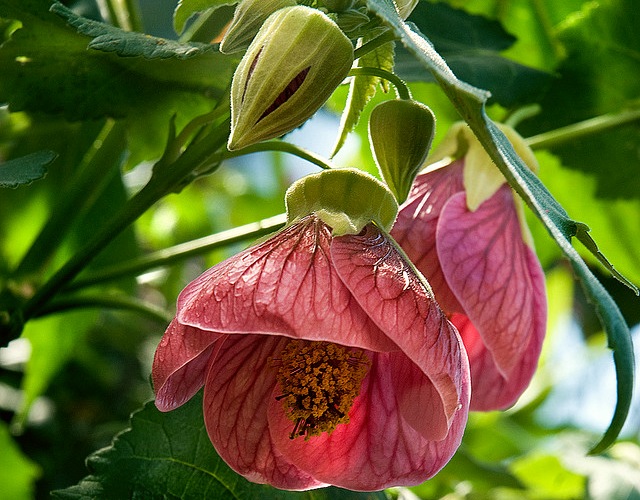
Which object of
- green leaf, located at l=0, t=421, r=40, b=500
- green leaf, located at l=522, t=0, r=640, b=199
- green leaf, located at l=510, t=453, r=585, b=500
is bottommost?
green leaf, located at l=510, t=453, r=585, b=500

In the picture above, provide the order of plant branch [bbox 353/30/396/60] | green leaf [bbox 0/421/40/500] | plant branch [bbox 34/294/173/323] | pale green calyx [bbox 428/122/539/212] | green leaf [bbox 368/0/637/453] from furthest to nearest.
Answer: green leaf [bbox 0/421/40/500]
plant branch [bbox 34/294/173/323]
pale green calyx [bbox 428/122/539/212]
plant branch [bbox 353/30/396/60]
green leaf [bbox 368/0/637/453]

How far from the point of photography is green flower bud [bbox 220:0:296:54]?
18.1 inches

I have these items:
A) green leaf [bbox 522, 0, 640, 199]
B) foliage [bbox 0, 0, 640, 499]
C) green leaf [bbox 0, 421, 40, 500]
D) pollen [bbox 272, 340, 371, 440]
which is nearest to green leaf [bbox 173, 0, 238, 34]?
foliage [bbox 0, 0, 640, 499]

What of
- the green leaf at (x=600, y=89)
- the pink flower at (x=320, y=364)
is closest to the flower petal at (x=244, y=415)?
the pink flower at (x=320, y=364)

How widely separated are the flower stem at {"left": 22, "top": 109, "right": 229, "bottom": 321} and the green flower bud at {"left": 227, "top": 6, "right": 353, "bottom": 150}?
0.23 feet

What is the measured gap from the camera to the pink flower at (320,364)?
412 millimetres

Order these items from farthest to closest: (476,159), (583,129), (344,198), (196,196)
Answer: (196,196)
(583,129)
(476,159)
(344,198)

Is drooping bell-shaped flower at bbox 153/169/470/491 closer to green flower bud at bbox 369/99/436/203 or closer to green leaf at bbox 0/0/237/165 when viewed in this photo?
green flower bud at bbox 369/99/436/203

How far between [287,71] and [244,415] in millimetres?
178

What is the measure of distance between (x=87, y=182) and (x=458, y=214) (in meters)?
0.33

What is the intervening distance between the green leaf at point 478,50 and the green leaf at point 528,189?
1.18 feet

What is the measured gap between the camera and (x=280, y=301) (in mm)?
407

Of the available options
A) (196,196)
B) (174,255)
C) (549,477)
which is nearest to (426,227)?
(174,255)

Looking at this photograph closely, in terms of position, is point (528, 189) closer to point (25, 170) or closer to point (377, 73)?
point (377, 73)
